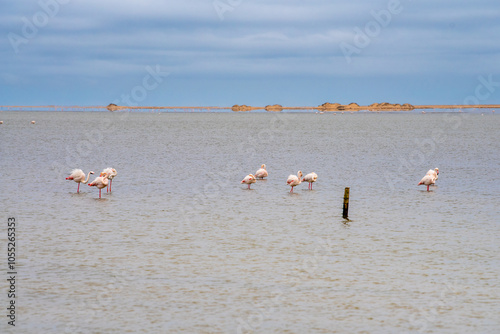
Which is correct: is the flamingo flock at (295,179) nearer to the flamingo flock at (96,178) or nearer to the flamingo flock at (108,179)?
the flamingo flock at (108,179)

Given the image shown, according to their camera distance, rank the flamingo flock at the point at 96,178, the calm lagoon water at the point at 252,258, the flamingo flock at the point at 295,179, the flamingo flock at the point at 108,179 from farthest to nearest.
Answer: the flamingo flock at the point at 295,179 → the flamingo flock at the point at 108,179 → the flamingo flock at the point at 96,178 → the calm lagoon water at the point at 252,258

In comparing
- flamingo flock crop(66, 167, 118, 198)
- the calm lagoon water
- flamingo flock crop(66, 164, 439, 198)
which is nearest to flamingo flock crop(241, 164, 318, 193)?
flamingo flock crop(66, 164, 439, 198)

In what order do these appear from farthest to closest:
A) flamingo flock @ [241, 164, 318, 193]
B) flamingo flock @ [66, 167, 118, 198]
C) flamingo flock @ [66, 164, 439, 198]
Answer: flamingo flock @ [241, 164, 318, 193] → flamingo flock @ [66, 164, 439, 198] → flamingo flock @ [66, 167, 118, 198]

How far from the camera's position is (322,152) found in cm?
7688

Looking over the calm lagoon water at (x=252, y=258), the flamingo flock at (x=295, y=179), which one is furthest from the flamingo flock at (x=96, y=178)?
the flamingo flock at (x=295, y=179)

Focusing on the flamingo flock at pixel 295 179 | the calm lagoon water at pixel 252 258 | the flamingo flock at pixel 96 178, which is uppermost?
the flamingo flock at pixel 295 179

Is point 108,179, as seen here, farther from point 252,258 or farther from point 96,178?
point 252,258

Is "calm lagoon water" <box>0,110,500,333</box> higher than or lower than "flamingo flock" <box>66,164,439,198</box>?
lower

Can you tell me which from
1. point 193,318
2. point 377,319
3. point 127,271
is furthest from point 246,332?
point 127,271

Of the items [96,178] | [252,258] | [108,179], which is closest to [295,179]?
[108,179]

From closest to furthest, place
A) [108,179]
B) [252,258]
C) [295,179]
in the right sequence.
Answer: [252,258]
[295,179]
[108,179]

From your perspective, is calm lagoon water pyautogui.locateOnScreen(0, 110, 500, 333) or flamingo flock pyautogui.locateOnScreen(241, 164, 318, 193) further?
flamingo flock pyautogui.locateOnScreen(241, 164, 318, 193)

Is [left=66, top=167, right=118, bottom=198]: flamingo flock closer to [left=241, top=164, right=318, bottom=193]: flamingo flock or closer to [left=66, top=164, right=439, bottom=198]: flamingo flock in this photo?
[left=66, top=164, right=439, bottom=198]: flamingo flock

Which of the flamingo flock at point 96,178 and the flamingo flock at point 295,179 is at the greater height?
the flamingo flock at point 295,179
